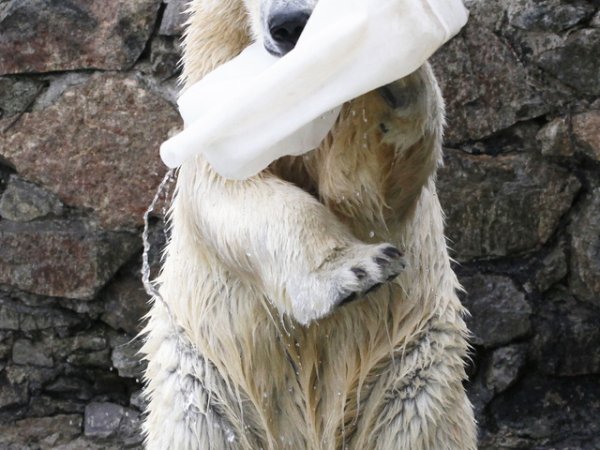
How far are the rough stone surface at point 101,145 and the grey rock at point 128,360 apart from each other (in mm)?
573

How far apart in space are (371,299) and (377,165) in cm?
48

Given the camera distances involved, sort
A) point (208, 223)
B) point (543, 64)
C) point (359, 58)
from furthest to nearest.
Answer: point (543, 64) → point (208, 223) → point (359, 58)

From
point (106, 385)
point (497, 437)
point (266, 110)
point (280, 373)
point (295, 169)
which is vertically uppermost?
point (266, 110)

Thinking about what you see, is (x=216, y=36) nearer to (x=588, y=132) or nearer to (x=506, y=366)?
(x=588, y=132)

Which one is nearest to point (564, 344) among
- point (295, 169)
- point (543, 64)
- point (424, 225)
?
point (543, 64)

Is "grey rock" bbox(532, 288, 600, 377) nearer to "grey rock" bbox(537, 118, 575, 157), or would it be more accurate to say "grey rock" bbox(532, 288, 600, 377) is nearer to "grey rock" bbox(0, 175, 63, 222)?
"grey rock" bbox(537, 118, 575, 157)

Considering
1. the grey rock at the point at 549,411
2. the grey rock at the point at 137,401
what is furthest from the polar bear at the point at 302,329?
the grey rock at the point at 137,401

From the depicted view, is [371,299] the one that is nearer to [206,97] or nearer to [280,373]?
[280,373]

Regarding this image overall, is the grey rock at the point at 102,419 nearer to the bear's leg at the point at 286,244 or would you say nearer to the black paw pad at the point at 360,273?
the bear's leg at the point at 286,244

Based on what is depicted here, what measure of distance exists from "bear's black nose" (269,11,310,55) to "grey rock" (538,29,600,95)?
212 centimetres

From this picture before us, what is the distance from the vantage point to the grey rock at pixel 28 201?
518 centimetres

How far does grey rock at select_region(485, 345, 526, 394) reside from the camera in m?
4.98

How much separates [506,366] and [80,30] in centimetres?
241

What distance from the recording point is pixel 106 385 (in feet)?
17.5
